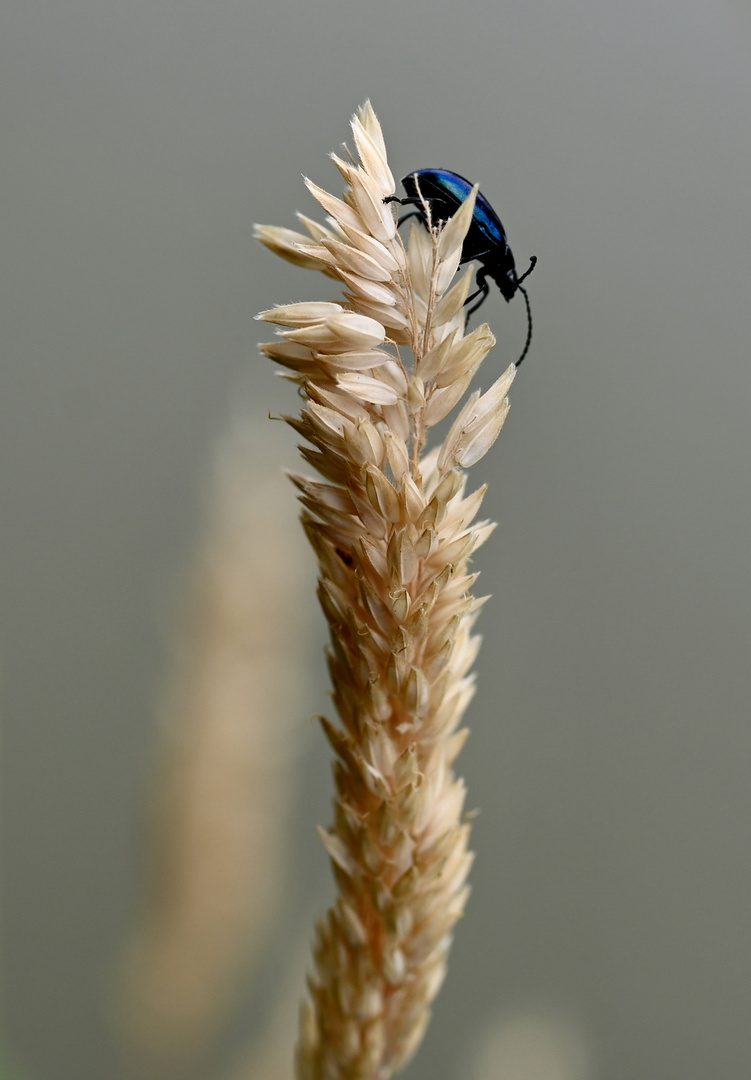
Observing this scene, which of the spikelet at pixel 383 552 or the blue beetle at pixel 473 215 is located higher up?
the blue beetle at pixel 473 215

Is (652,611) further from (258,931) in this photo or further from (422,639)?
(422,639)

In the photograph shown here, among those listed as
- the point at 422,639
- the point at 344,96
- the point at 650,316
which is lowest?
the point at 422,639

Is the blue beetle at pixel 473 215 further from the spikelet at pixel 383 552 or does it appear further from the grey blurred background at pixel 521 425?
the grey blurred background at pixel 521 425

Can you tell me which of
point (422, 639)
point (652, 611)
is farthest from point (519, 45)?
point (422, 639)

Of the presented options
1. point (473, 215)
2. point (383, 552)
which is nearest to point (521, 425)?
point (473, 215)

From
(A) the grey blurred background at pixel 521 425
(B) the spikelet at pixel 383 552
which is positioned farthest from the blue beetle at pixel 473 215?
(A) the grey blurred background at pixel 521 425

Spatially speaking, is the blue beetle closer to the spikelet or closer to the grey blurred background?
the spikelet
